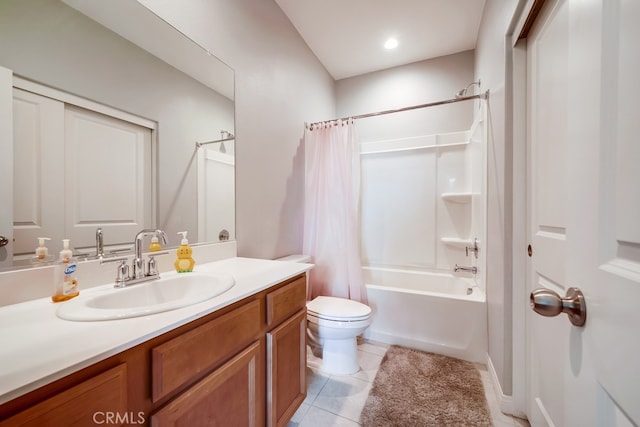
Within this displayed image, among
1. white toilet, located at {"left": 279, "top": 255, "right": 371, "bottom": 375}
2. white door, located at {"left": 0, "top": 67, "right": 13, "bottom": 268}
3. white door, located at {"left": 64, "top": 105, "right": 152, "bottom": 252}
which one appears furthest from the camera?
white toilet, located at {"left": 279, "top": 255, "right": 371, "bottom": 375}

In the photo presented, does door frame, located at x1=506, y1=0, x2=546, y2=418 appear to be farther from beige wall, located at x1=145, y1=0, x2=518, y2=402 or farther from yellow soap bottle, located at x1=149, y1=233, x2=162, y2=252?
yellow soap bottle, located at x1=149, y1=233, x2=162, y2=252

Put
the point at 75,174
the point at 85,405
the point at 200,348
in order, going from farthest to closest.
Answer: the point at 75,174 < the point at 200,348 < the point at 85,405

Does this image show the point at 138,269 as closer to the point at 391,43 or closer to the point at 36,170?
the point at 36,170

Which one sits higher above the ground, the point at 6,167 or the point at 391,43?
the point at 391,43

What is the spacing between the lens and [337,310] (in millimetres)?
1668

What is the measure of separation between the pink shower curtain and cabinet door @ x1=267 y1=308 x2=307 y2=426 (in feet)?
2.64

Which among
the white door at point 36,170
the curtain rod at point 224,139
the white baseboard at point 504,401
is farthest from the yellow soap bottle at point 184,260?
the white baseboard at point 504,401

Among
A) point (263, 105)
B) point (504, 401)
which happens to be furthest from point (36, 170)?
point (504, 401)

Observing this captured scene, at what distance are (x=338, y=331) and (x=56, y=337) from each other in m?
1.34

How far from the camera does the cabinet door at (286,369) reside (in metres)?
1.03

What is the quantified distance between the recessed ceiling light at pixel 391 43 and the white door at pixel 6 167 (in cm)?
253

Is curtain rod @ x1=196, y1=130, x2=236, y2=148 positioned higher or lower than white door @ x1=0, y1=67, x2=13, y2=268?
higher

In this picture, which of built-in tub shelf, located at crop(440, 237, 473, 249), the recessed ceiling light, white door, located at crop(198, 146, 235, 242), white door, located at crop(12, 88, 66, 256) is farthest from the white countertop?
the recessed ceiling light

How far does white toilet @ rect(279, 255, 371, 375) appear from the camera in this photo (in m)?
1.58
